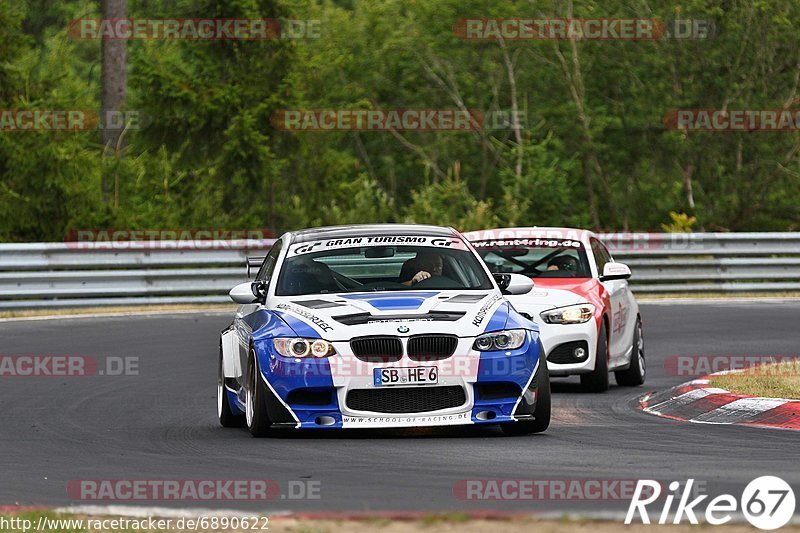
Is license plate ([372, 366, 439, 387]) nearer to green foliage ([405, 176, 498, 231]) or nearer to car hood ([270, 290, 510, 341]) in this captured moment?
car hood ([270, 290, 510, 341])

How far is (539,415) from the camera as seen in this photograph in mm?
11375

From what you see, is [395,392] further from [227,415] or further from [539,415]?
[227,415]

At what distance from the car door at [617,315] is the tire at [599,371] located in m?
0.28

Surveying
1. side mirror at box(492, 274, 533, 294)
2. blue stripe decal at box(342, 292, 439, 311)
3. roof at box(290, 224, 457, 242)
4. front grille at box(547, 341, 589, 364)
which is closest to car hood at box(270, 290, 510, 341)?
blue stripe decal at box(342, 292, 439, 311)

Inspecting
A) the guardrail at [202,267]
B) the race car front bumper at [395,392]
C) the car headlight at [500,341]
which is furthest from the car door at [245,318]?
the guardrail at [202,267]

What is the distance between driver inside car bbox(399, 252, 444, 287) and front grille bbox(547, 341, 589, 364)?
108 inches

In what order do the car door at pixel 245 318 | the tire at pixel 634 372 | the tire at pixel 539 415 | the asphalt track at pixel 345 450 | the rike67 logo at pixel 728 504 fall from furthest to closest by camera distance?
the tire at pixel 634 372
the car door at pixel 245 318
the tire at pixel 539 415
the asphalt track at pixel 345 450
the rike67 logo at pixel 728 504

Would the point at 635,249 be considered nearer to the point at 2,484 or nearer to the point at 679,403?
the point at 679,403

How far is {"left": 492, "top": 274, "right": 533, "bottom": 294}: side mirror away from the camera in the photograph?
12.6 meters

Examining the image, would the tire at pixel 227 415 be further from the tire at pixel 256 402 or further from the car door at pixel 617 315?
the car door at pixel 617 315

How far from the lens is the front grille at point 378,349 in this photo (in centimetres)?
1103

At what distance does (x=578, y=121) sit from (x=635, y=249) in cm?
2076

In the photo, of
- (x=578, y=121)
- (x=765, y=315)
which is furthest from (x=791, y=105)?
(x=765, y=315)

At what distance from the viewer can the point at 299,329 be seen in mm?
11266
